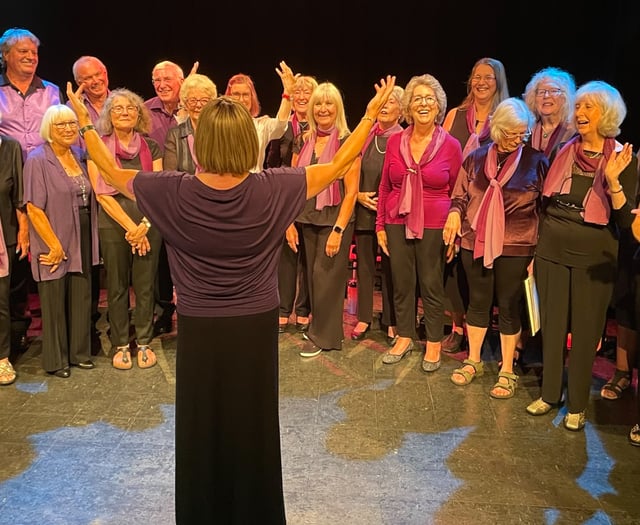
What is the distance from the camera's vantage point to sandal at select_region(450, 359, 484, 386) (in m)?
3.65

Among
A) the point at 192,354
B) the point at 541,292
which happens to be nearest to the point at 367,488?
the point at 192,354

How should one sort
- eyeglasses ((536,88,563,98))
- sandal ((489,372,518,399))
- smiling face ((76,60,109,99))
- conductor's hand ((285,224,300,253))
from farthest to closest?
conductor's hand ((285,224,300,253))
smiling face ((76,60,109,99))
eyeglasses ((536,88,563,98))
sandal ((489,372,518,399))

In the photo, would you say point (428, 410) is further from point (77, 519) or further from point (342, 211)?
point (77, 519)

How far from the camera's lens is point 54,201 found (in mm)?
3434

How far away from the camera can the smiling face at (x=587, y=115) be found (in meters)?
2.88

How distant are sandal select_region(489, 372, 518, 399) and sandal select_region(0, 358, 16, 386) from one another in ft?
8.62

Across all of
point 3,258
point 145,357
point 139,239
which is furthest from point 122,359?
point 3,258

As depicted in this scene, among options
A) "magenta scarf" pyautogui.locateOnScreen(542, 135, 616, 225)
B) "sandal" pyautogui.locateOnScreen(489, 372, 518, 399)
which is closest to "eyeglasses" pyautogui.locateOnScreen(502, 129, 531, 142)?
"magenta scarf" pyautogui.locateOnScreen(542, 135, 616, 225)

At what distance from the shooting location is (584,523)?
244 cm

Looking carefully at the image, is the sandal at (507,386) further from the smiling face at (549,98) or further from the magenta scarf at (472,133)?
the smiling face at (549,98)

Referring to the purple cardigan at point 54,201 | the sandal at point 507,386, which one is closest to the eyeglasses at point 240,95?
the purple cardigan at point 54,201

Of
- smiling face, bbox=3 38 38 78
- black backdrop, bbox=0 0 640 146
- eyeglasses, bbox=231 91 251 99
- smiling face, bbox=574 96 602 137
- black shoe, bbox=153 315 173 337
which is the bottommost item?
black shoe, bbox=153 315 173 337

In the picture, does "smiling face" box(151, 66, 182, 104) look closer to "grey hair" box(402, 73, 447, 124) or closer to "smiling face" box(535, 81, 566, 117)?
"grey hair" box(402, 73, 447, 124)

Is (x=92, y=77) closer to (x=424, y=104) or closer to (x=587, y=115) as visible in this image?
Answer: (x=424, y=104)
